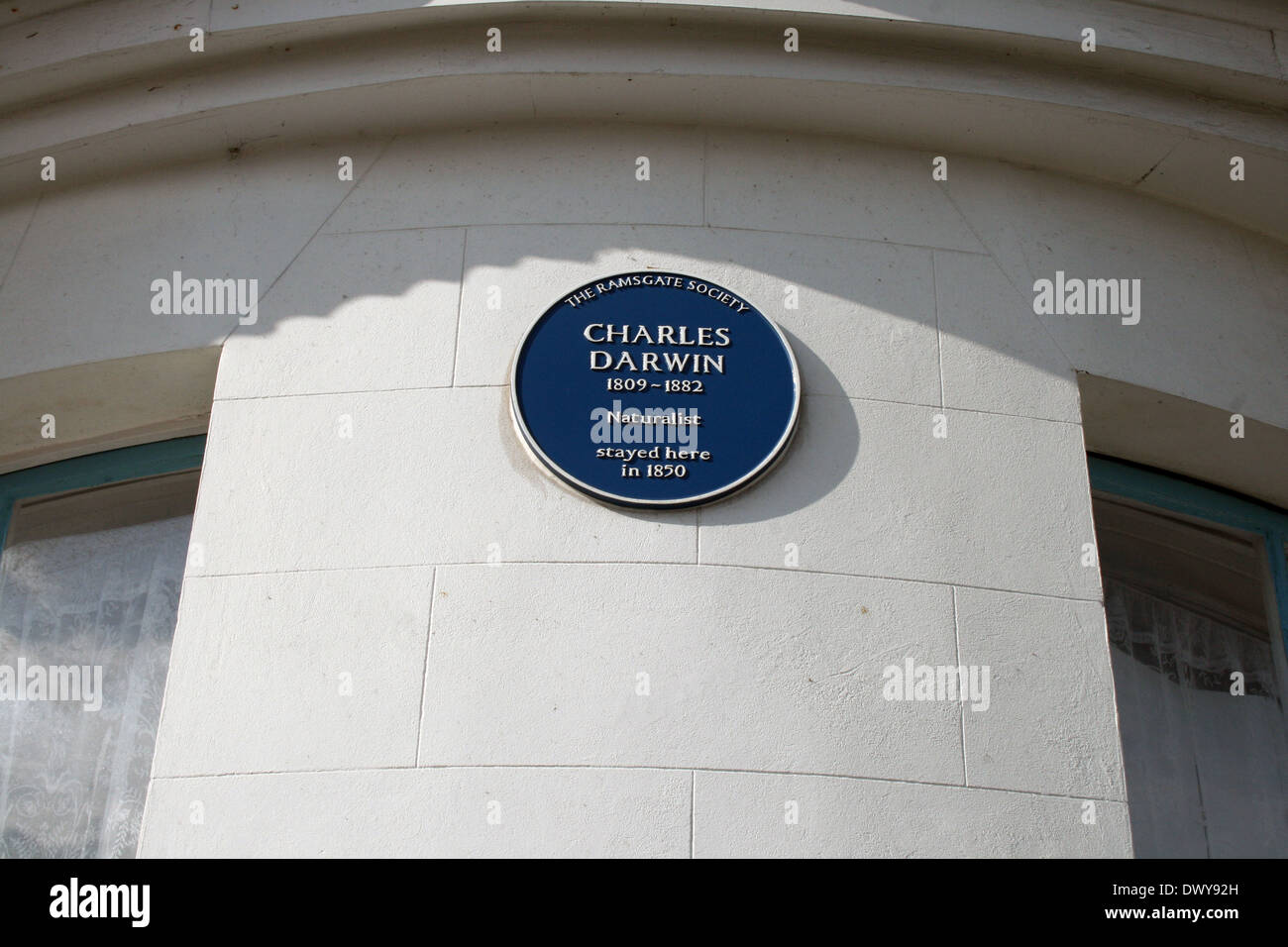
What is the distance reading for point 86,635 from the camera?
5.91 metres

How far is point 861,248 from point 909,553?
1418 mm

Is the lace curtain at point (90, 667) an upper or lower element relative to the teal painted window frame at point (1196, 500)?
lower

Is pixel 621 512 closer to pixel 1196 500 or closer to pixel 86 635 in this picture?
pixel 86 635

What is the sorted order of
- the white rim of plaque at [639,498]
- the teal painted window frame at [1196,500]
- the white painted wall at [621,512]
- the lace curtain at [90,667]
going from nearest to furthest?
the white painted wall at [621,512]
the white rim of plaque at [639,498]
the lace curtain at [90,667]
the teal painted window frame at [1196,500]

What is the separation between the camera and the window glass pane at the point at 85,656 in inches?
218

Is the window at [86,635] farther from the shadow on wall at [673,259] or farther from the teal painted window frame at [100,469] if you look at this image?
the shadow on wall at [673,259]

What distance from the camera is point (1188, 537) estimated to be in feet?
20.4

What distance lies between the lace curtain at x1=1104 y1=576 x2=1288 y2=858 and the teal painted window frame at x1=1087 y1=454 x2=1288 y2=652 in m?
0.41

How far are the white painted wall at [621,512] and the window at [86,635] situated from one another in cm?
71

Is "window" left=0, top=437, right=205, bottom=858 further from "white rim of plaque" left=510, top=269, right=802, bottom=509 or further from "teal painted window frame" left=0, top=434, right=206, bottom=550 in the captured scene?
"white rim of plaque" left=510, top=269, right=802, bottom=509

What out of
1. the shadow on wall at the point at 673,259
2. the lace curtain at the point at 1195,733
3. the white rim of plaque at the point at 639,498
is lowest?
the lace curtain at the point at 1195,733

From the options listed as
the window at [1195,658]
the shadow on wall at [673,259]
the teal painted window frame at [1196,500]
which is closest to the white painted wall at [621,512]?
the shadow on wall at [673,259]

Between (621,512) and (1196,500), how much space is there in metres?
2.77
